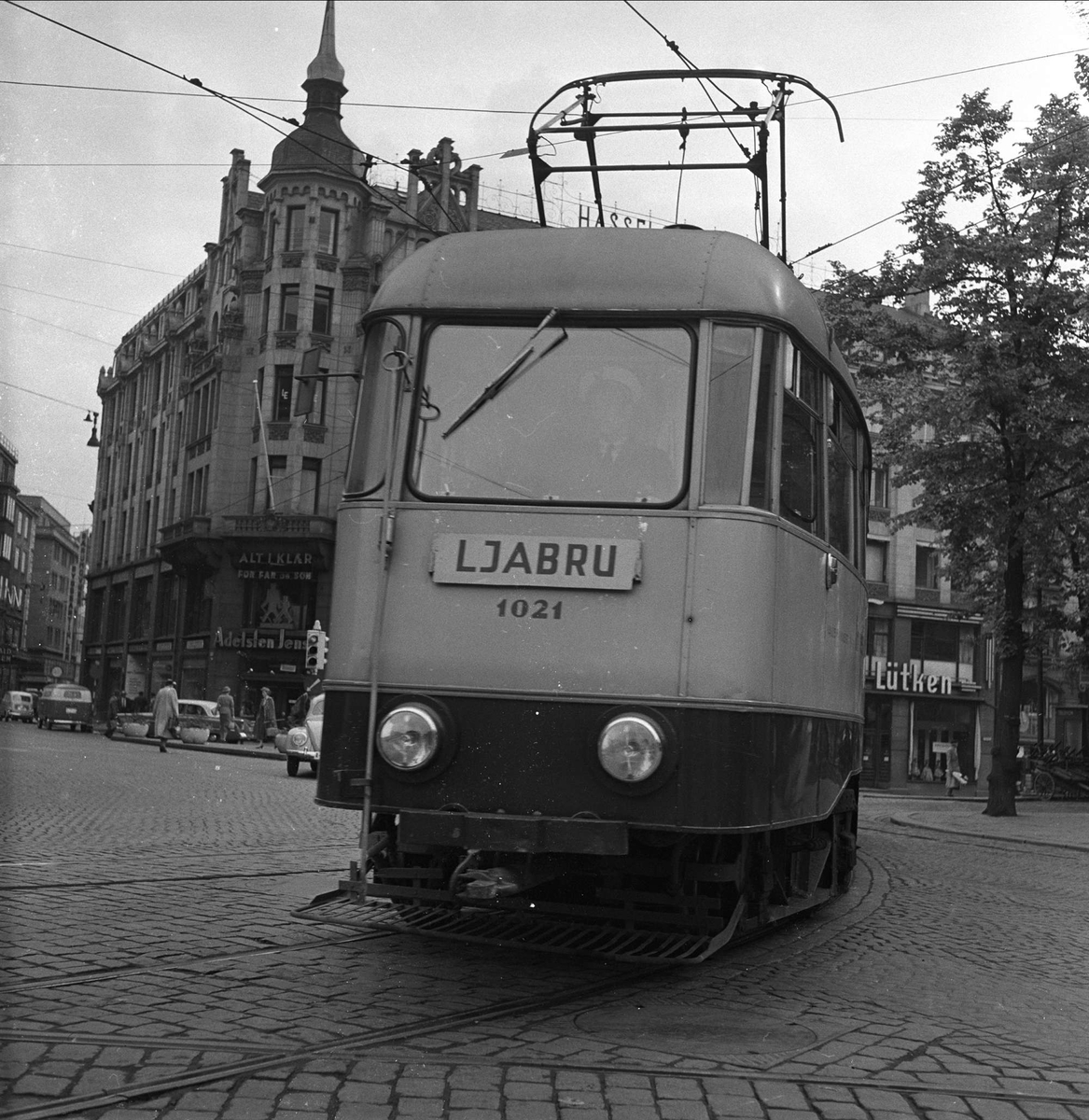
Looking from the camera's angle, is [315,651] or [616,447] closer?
[616,447]

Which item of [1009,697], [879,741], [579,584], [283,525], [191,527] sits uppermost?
[191,527]

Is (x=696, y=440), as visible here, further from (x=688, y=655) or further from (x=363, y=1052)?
(x=363, y=1052)

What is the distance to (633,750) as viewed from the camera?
5.99 m

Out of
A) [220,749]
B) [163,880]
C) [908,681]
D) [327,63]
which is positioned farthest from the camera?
[908,681]

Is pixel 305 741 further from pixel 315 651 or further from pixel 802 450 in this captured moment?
pixel 802 450

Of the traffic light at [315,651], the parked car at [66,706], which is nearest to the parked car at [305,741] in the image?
the traffic light at [315,651]

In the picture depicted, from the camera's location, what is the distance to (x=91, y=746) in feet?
113

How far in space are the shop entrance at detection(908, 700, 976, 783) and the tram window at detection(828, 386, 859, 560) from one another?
43.2 meters

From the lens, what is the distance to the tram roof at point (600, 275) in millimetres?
6527

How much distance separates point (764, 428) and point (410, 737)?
6.61ft

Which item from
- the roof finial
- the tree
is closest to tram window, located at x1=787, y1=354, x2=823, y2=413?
the tree

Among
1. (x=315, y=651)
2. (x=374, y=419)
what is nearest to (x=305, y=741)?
(x=315, y=651)

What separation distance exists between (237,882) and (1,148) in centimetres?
546

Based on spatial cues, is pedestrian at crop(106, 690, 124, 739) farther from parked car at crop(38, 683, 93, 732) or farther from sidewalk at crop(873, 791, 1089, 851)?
sidewalk at crop(873, 791, 1089, 851)
